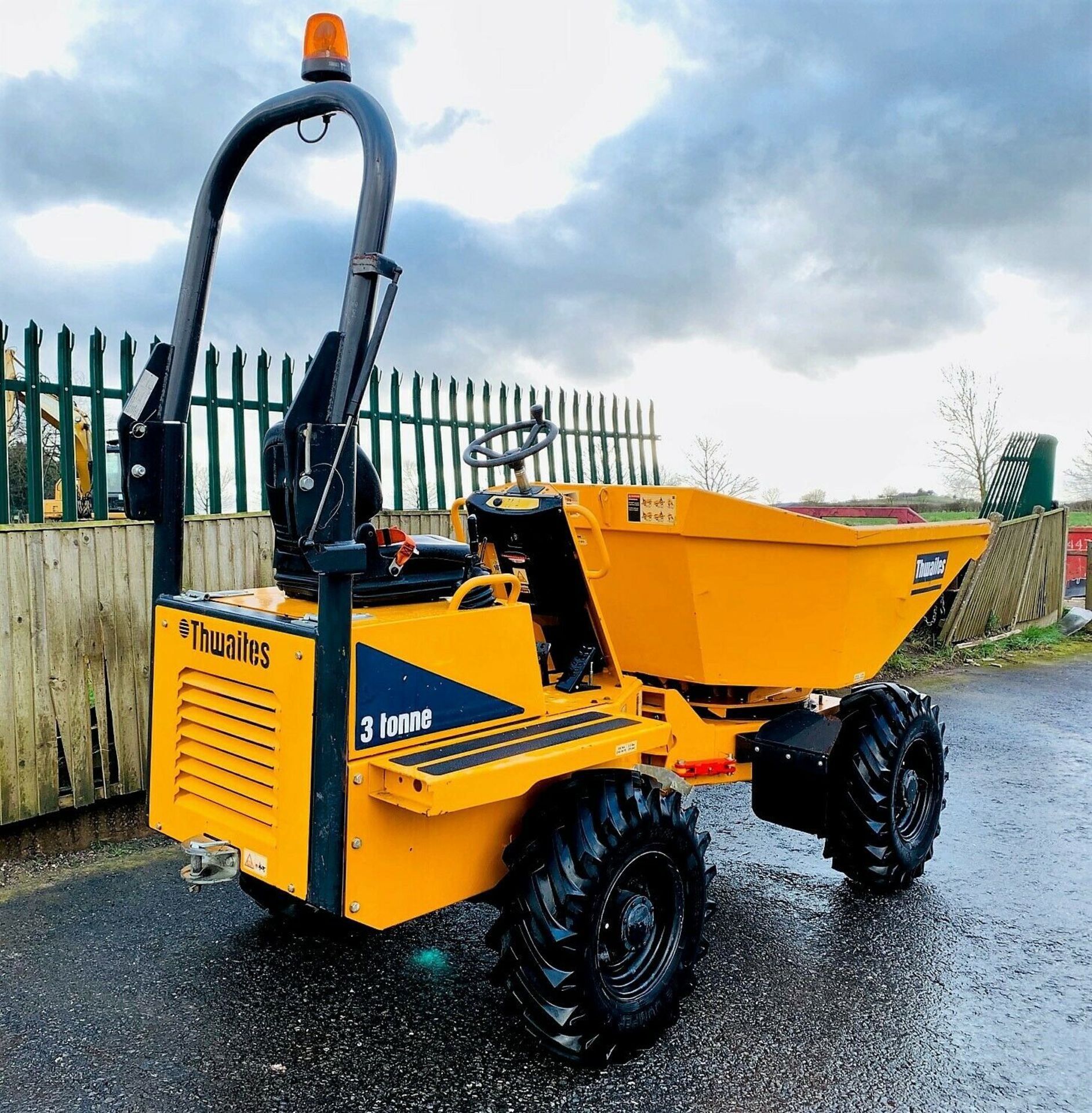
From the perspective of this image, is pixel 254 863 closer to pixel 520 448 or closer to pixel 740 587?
pixel 520 448

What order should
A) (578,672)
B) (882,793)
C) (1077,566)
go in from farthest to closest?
1. (1077,566)
2. (882,793)
3. (578,672)

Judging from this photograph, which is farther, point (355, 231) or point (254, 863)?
point (254, 863)

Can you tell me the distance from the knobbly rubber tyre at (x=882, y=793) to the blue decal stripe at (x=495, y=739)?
1.48m

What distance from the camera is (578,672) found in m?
4.05

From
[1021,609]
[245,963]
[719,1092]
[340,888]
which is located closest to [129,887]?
[245,963]

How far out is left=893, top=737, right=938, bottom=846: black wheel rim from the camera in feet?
15.4

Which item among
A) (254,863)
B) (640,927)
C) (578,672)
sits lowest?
(640,927)

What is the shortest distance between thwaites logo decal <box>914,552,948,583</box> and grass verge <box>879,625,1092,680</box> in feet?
17.8

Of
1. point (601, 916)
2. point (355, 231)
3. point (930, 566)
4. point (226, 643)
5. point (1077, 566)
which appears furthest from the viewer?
point (1077, 566)

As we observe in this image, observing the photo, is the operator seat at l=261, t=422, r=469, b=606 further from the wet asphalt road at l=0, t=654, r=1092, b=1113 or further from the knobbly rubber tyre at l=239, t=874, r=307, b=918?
the wet asphalt road at l=0, t=654, r=1092, b=1113

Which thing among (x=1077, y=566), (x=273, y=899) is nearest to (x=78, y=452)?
(x=273, y=899)

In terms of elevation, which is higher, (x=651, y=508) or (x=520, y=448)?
(x=520, y=448)

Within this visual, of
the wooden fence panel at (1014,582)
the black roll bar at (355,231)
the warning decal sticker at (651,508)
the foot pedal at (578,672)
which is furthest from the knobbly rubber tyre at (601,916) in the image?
the wooden fence panel at (1014,582)

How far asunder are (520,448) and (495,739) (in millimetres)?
1153
